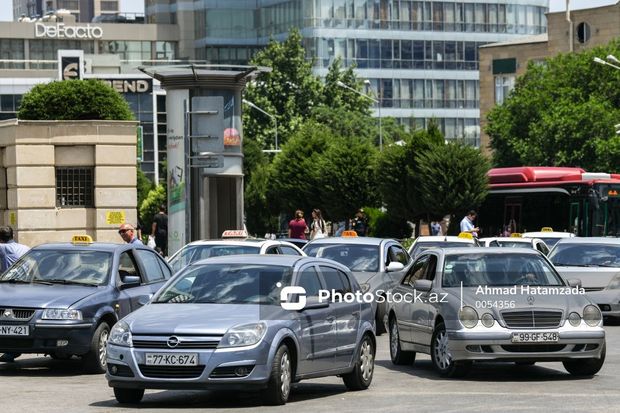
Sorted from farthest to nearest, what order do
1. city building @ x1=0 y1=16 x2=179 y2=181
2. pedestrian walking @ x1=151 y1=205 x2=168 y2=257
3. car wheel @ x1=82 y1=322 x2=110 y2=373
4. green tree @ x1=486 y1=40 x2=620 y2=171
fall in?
city building @ x1=0 y1=16 x2=179 y2=181 → green tree @ x1=486 y1=40 x2=620 y2=171 → pedestrian walking @ x1=151 y1=205 x2=168 y2=257 → car wheel @ x1=82 y1=322 x2=110 y2=373

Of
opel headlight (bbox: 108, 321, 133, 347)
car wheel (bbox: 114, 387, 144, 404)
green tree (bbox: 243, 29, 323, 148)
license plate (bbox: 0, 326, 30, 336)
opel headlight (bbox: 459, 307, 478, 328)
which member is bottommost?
car wheel (bbox: 114, 387, 144, 404)

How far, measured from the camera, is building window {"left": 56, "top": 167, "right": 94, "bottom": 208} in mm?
37156

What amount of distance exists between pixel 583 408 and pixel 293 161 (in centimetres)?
5869

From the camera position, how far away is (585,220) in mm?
45906

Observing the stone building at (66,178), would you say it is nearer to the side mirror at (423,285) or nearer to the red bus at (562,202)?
the red bus at (562,202)

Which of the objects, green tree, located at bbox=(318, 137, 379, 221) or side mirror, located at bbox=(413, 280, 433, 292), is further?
green tree, located at bbox=(318, 137, 379, 221)

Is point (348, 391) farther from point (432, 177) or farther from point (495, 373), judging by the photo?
point (432, 177)

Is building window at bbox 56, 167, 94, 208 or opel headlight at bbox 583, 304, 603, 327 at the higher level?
building window at bbox 56, 167, 94, 208

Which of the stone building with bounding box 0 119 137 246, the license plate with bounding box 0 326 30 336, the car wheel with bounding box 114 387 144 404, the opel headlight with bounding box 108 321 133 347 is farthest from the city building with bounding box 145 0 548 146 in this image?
the opel headlight with bounding box 108 321 133 347

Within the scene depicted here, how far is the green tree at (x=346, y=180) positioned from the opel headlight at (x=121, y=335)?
51988 mm

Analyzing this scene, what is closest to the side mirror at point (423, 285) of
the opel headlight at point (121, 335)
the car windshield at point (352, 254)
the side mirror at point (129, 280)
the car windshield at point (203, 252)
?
the side mirror at point (129, 280)

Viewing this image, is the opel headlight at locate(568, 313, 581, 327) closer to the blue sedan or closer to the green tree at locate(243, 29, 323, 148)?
the blue sedan

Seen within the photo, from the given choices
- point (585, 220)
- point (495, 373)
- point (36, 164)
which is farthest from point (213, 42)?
point (495, 373)

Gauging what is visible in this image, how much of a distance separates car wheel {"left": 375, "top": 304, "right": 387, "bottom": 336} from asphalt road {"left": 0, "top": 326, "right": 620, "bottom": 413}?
5.10 meters
